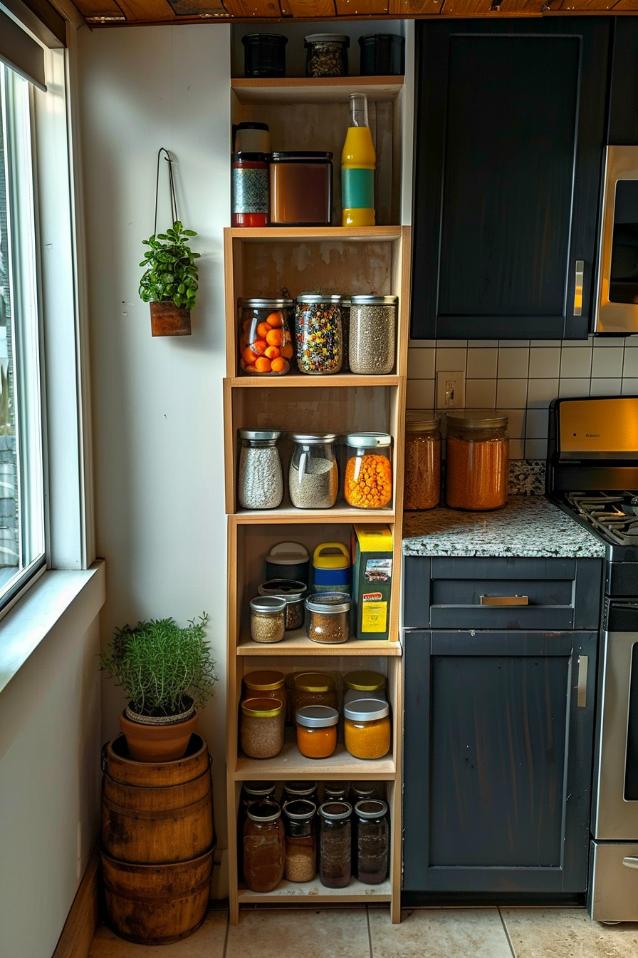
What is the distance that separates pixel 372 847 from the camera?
8.28ft

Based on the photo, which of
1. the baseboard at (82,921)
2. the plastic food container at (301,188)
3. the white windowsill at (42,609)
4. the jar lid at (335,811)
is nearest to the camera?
the white windowsill at (42,609)

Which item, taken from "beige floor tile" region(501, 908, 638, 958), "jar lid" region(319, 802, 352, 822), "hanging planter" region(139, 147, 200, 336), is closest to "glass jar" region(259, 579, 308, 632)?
"jar lid" region(319, 802, 352, 822)

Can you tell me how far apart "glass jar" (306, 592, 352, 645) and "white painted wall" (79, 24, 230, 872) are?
248 millimetres

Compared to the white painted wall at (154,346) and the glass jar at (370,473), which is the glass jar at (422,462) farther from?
the white painted wall at (154,346)

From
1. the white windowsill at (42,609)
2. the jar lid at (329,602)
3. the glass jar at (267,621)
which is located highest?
the white windowsill at (42,609)

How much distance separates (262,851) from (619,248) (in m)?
1.78

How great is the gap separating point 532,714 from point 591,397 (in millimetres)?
932

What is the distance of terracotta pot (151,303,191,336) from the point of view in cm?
235

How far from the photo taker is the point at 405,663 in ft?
7.92

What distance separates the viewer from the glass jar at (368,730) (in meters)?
2.50

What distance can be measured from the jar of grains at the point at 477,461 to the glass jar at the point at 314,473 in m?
0.38

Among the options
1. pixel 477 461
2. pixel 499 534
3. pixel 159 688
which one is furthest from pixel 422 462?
pixel 159 688

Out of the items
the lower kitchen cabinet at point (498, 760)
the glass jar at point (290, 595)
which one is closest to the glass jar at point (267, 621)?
the glass jar at point (290, 595)

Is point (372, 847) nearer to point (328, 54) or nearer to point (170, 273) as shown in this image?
point (170, 273)
